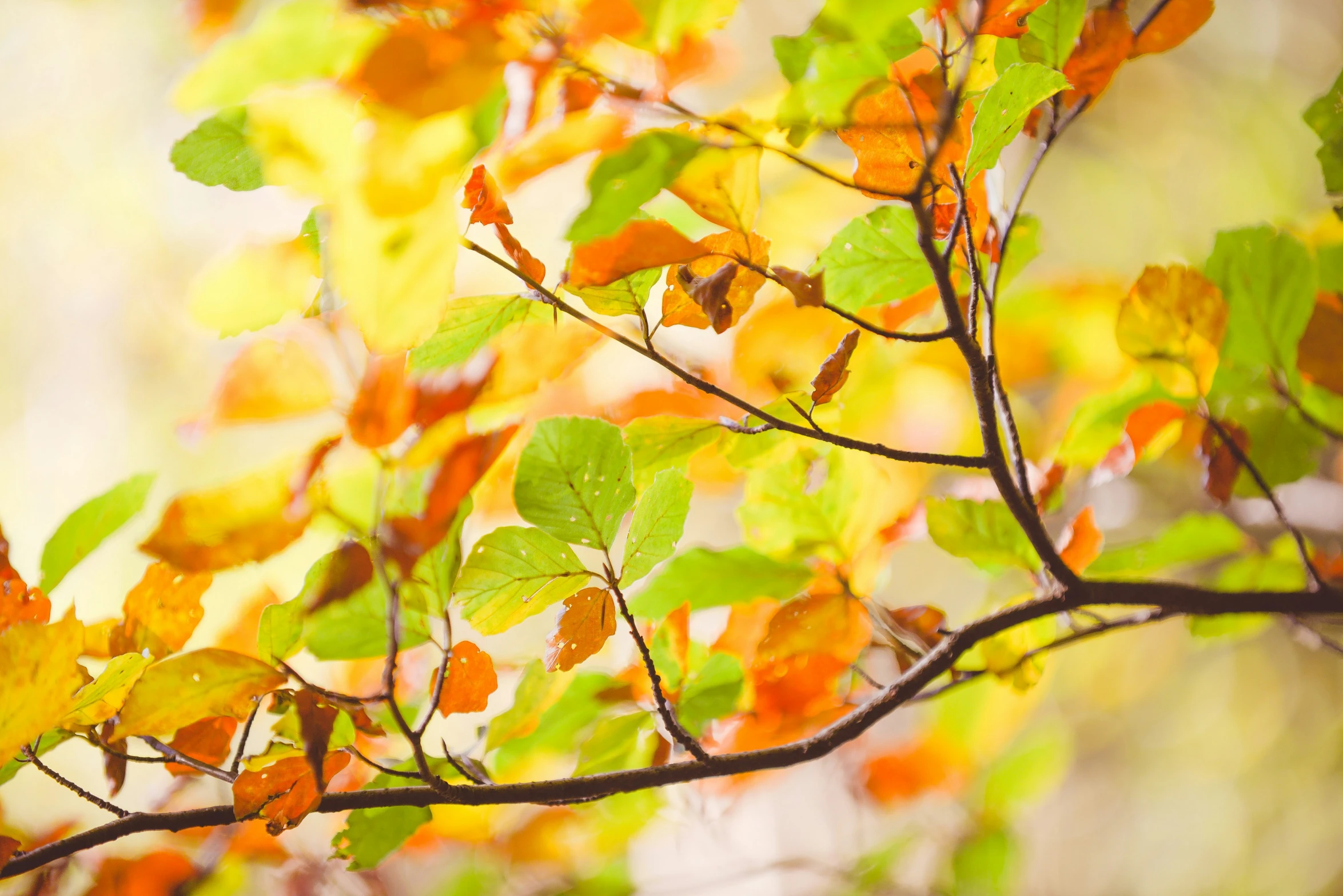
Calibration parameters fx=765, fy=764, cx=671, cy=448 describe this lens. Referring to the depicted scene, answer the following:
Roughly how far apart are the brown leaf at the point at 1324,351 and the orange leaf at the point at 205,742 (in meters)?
0.49

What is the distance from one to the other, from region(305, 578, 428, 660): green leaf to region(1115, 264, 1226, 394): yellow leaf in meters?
0.34

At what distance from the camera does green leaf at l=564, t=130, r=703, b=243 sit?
188mm

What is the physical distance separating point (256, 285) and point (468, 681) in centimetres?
16

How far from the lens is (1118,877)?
3.73 ft

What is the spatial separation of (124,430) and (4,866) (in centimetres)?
118

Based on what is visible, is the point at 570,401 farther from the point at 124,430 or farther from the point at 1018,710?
the point at 124,430

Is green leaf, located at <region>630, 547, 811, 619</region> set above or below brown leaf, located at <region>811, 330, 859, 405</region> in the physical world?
below

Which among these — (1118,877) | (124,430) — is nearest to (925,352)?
(1118,877)

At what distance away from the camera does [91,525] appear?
291 millimetres

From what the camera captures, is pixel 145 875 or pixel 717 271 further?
pixel 145 875

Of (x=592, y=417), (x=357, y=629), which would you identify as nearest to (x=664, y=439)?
(x=592, y=417)

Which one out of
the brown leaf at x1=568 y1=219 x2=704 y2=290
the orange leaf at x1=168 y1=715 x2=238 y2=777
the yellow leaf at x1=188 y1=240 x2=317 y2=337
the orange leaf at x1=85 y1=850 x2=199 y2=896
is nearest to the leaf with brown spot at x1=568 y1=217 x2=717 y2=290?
the brown leaf at x1=568 y1=219 x2=704 y2=290

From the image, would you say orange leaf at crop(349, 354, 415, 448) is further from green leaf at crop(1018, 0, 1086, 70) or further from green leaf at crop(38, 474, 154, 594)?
green leaf at crop(1018, 0, 1086, 70)

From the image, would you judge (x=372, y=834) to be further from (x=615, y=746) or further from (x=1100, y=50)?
(x=1100, y=50)
